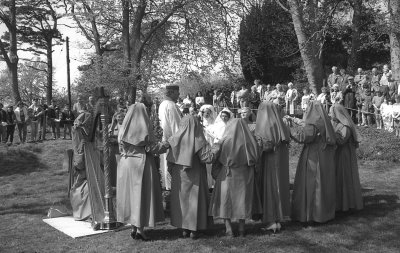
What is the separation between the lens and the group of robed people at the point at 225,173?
23.5ft

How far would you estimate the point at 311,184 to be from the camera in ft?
25.6

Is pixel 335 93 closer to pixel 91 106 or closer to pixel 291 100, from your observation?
pixel 291 100

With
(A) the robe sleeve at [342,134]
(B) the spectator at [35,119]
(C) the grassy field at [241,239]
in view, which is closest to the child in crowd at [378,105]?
(C) the grassy field at [241,239]

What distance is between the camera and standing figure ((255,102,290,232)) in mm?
7441

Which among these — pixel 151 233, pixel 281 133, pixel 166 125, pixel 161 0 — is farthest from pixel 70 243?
pixel 161 0

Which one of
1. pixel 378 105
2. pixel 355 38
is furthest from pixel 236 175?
pixel 355 38

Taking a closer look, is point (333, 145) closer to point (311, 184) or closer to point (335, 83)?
point (311, 184)

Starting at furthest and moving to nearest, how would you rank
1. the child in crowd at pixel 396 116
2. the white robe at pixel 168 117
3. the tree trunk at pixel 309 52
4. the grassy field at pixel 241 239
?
the tree trunk at pixel 309 52, the child in crowd at pixel 396 116, the white robe at pixel 168 117, the grassy field at pixel 241 239

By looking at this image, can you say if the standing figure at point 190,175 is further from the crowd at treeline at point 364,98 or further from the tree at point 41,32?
the tree at point 41,32

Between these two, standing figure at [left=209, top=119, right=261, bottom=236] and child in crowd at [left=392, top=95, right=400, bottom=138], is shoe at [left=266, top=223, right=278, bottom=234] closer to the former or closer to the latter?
standing figure at [left=209, top=119, right=261, bottom=236]

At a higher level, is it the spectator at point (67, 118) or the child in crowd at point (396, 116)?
the spectator at point (67, 118)

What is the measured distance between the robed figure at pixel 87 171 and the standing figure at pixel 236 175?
91.3 inches

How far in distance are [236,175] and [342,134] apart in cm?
217

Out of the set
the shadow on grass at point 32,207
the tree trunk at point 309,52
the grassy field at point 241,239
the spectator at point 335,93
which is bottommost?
the grassy field at point 241,239
